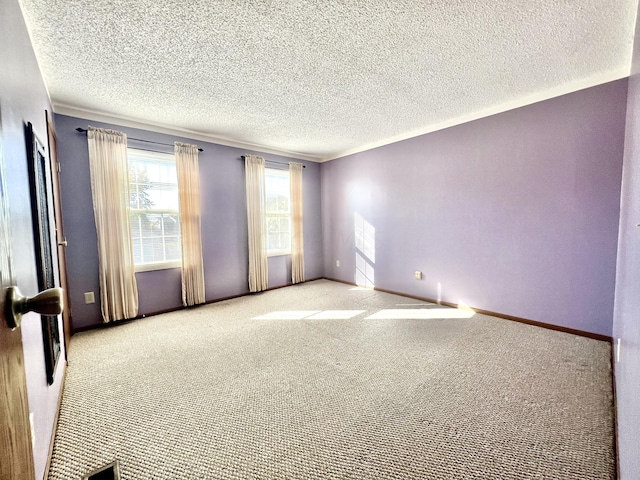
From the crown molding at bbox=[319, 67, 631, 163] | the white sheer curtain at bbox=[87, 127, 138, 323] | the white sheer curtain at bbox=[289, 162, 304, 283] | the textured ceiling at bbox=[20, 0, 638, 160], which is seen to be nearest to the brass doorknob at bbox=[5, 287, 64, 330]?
the textured ceiling at bbox=[20, 0, 638, 160]

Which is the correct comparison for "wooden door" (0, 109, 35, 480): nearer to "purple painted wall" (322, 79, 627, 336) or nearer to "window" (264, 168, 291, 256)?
"purple painted wall" (322, 79, 627, 336)

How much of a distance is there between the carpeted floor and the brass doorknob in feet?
3.99

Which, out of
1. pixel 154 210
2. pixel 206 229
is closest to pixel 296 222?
pixel 206 229

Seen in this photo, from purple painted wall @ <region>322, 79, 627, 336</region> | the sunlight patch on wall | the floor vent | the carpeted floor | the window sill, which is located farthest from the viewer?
the sunlight patch on wall

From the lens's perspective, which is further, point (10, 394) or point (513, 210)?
point (513, 210)

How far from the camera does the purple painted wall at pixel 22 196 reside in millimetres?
1092

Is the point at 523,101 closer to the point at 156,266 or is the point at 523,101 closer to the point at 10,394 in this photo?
the point at 10,394

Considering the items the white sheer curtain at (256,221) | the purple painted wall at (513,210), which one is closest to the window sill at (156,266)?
the white sheer curtain at (256,221)

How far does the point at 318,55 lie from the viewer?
2.11 m

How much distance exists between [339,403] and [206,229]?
3.09 metres

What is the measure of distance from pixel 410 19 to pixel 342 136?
2.35 metres

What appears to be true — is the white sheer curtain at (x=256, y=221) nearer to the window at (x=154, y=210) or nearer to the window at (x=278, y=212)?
the window at (x=278, y=212)

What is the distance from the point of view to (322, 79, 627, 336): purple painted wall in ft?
8.36

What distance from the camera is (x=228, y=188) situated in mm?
4176
